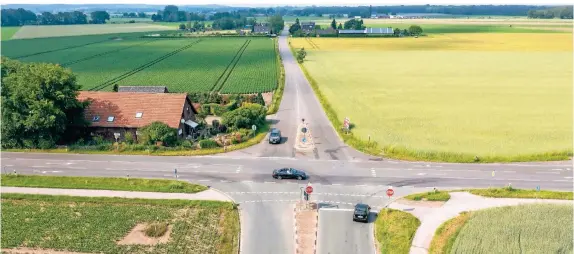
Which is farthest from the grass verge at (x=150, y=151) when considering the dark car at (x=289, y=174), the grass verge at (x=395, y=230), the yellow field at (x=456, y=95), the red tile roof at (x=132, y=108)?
the grass verge at (x=395, y=230)

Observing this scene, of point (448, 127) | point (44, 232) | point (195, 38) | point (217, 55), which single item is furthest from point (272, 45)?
point (44, 232)

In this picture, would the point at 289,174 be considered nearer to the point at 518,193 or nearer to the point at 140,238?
the point at 140,238

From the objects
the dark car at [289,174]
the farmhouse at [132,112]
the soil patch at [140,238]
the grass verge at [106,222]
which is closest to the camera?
the grass verge at [106,222]

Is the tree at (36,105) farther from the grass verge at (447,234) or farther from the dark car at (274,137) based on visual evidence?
the grass verge at (447,234)

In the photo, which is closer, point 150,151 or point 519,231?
point 519,231

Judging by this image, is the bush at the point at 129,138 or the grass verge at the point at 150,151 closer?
the grass verge at the point at 150,151

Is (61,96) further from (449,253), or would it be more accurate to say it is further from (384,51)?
(384,51)

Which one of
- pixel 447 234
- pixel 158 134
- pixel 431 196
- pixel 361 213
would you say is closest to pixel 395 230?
pixel 361 213
